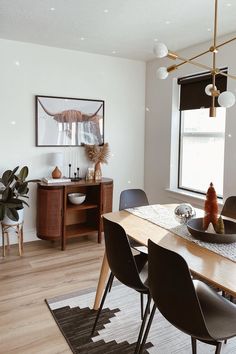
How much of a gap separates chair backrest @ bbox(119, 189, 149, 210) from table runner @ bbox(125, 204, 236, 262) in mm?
237

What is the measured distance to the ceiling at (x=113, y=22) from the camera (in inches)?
104

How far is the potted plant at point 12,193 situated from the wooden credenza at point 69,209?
27 centimetres

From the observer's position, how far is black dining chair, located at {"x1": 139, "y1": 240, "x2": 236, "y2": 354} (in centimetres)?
137

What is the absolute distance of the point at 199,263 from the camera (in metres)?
1.63

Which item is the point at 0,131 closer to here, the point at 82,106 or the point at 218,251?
the point at 82,106

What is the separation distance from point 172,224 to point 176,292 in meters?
0.93

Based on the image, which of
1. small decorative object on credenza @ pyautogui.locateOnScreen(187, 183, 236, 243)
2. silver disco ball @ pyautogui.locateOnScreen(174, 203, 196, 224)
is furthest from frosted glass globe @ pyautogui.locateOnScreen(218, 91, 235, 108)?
silver disco ball @ pyautogui.locateOnScreen(174, 203, 196, 224)

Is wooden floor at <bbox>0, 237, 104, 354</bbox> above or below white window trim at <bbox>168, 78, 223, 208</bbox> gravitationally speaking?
below

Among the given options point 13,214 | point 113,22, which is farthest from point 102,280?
point 113,22

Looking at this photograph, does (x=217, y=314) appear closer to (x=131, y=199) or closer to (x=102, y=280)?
(x=102, y=280)

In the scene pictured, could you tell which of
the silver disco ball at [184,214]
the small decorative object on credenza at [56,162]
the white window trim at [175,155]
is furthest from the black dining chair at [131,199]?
the small decorative object on credenza at [56,162]

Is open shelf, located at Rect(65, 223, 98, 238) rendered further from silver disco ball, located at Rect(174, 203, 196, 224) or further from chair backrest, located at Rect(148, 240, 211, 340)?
chair backrest, located at Rect(148, 240, 211, 340)

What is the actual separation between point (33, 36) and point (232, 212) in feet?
9.20

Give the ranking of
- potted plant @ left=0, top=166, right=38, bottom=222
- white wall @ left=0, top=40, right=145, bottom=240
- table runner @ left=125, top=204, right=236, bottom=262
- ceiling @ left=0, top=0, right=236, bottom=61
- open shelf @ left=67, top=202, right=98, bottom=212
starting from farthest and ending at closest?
open shelf @ left=67, top=202, right=98, bottom=212 → white wall @ left=0, top=40, right=145, bottom=240 → potted plant @ left=0, top=166, right=38, bottom=222 → ceiling @ left=0, top=0, right=236, bottom=61 → table runner @ left=125, top=204, right=236, bottom=262
